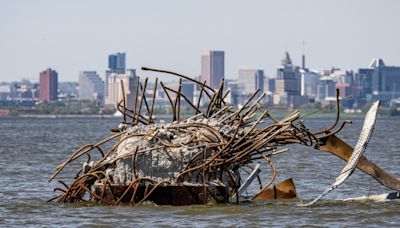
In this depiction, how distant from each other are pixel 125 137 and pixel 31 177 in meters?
11.7

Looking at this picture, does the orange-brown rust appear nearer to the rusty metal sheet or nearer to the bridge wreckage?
the bridge wreckage

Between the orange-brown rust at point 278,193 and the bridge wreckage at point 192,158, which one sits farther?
the orange-brown rust at point 278,193

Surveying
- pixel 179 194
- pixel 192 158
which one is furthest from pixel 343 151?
pixel 179 194

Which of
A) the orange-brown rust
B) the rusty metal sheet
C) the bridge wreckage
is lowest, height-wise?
the orange-brown rust

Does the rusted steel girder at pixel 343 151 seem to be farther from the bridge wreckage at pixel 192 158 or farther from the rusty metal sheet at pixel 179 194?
the rusty metal sheet at pixel 179 194

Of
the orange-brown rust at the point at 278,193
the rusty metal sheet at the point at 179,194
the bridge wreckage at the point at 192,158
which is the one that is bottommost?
the orange-brown rust at the point at 278,193

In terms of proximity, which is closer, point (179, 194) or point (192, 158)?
point (192, 158)

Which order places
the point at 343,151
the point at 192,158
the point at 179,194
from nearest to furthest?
the point at 192,158
the point at 179,194
the point at 343,151

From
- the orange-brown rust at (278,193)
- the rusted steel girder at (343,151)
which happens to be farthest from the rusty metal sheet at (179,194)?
the orange-brown rust at (278,193)

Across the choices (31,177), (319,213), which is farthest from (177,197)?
(31,177)

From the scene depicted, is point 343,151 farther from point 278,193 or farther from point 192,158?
point 192,158

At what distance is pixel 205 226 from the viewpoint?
2353cm

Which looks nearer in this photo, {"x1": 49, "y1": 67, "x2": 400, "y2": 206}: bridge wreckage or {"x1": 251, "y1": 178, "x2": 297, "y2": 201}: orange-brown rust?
{"x1": 49, "y1": 67, "x2": 400, "y2": 206}: bridge wreckage

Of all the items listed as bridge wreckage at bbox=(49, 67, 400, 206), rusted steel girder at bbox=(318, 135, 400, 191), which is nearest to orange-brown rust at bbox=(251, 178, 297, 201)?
bridge wreckage at bbox=(49, 67, 400, 206)
